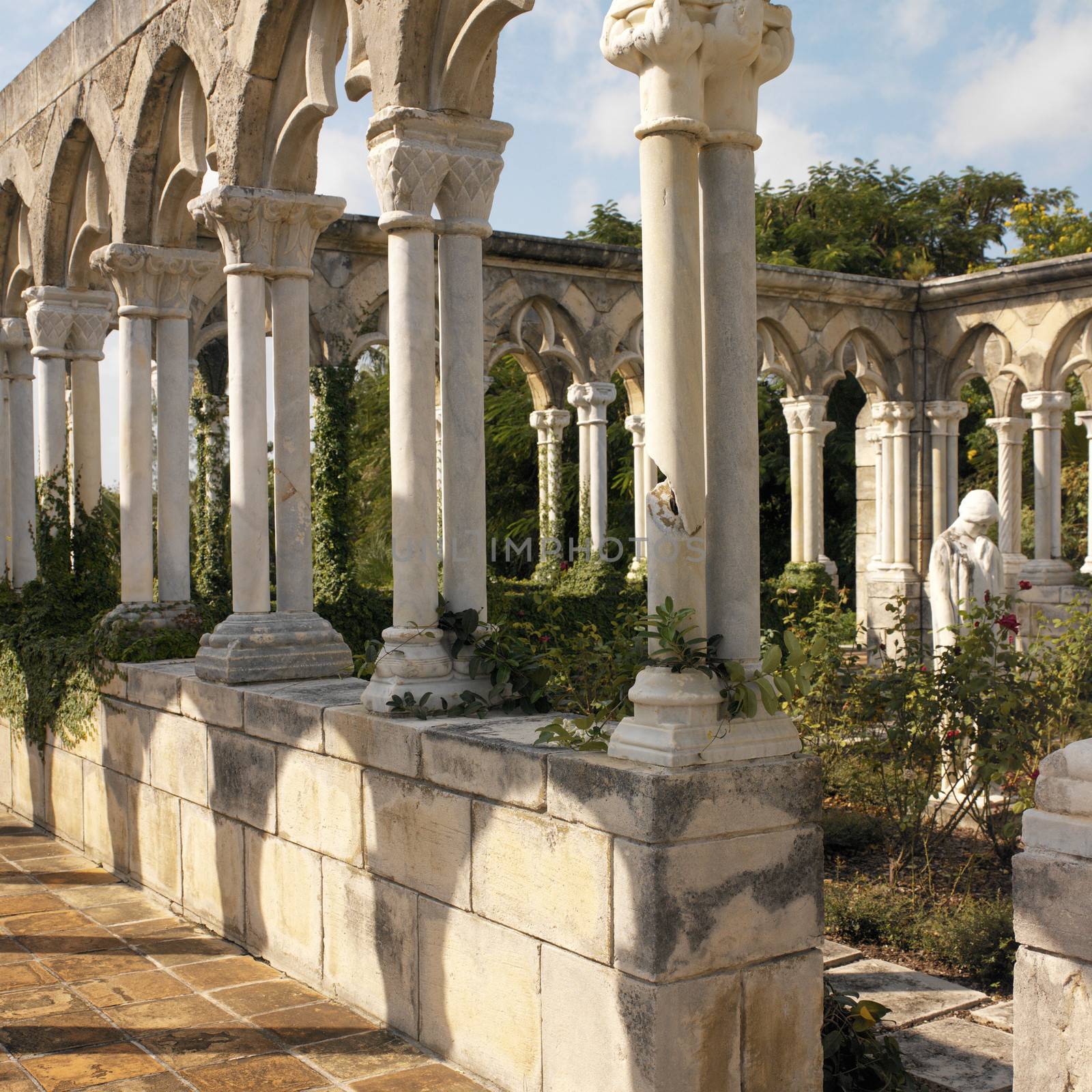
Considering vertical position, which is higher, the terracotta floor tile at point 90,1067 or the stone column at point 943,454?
the stone column at point 943,454

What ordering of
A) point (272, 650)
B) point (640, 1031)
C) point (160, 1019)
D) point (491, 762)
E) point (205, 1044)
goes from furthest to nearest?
point (272, 650), point (160, 1019), point (205, 1044), point (491, 762), point (640, 1031)

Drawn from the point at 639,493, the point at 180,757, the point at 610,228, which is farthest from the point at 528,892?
the point at 610,228

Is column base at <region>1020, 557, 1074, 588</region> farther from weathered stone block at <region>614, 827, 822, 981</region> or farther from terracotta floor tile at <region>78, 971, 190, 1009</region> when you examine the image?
weathered stone block at <region>614, 827, 822, 981</region>

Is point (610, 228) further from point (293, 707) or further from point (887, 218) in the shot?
point (293, 707)

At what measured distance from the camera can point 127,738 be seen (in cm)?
634

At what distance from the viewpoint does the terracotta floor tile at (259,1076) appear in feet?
12.8

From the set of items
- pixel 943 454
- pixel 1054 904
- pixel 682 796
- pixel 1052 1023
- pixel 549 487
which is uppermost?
pixel 943 454

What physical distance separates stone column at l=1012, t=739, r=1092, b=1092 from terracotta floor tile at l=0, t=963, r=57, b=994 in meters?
3.56

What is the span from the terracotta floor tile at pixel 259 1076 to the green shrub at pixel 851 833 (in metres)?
3.06

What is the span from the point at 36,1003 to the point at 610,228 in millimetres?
20931

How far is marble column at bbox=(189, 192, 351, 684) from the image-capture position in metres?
5.81

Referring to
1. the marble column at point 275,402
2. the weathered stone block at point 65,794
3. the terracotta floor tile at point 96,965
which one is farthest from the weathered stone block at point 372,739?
the weathered stone block at point 65,794

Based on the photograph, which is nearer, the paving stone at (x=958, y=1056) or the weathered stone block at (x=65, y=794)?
the paving stone at (x=958, y=1056)

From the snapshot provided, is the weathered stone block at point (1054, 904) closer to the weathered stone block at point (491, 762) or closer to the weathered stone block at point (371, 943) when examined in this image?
the weathered stone block at point (491, 762)
